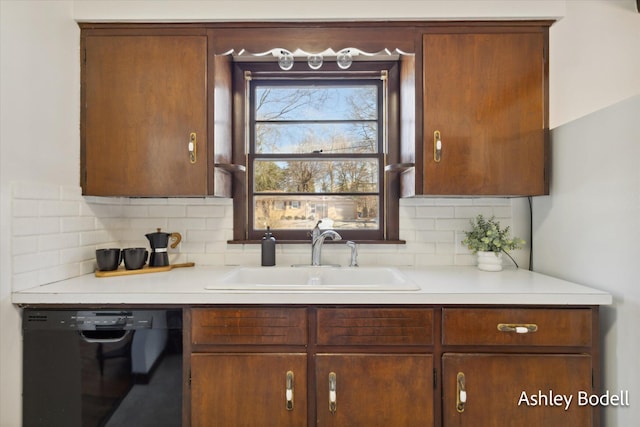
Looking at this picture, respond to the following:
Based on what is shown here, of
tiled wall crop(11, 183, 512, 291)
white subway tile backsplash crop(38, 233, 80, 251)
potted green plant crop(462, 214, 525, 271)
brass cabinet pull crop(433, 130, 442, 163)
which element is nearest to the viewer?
white subway tile backsplash crop(38, 233, 80, 251)

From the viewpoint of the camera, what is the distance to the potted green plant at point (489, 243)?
190cm

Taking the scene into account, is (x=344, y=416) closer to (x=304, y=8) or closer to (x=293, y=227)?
(x=293, y=227)

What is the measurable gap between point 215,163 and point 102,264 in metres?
0.77

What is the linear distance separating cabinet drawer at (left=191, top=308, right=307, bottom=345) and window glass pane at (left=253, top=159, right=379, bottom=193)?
37.2 inches

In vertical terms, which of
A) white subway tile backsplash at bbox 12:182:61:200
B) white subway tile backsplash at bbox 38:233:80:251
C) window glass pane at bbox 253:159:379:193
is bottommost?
white subway tile backsplash at bbox 38:233:80:251

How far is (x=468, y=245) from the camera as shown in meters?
2.00

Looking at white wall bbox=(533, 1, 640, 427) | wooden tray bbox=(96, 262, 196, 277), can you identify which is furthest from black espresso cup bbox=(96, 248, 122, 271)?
white wall bbox=(533, 1, 640, 427)

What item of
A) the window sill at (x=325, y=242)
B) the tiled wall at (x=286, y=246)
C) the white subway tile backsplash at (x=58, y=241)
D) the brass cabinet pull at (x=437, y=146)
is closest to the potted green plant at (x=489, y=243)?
the tiled wall at (x=286, y=246)

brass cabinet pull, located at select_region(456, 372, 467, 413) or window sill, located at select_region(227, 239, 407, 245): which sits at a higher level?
window sill, located at select_region(227, 239, 407, 245)

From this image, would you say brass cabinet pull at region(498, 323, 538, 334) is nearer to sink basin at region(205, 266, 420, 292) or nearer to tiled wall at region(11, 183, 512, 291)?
sink basin at region(205, 266, 420, 292)

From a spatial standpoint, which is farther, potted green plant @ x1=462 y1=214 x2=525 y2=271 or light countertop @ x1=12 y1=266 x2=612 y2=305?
potted green plant @ x1=462 y1=214 x2=525 y2=271

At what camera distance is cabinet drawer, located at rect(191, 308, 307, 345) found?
1.42 m

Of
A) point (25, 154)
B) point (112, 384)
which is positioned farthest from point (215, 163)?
point (112, 384)

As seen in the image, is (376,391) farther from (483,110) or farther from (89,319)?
(483,110)
